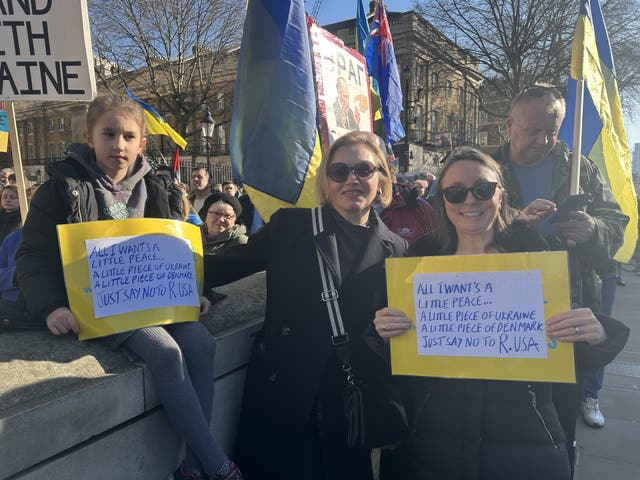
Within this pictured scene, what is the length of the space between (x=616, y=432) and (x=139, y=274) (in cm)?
345

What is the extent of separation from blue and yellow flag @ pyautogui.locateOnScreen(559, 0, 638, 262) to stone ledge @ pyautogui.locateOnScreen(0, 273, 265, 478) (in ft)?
8.99

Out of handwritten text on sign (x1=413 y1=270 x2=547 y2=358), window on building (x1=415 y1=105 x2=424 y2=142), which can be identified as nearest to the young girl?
handwritten text on sign (x1=413 y1=270 x2=547 y2=358)

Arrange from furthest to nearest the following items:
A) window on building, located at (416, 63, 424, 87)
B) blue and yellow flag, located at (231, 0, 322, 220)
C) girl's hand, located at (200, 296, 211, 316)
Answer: window on building, located at (416, 63, 424, 87), blue and yellow flag, located at (231, 0, 322, 220), girl's hand, located at (200, 296, 211, 316)

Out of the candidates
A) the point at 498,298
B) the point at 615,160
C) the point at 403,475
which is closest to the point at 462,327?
the point at 498,298

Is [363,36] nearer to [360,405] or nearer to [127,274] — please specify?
[127,274]

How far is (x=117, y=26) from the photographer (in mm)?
19203

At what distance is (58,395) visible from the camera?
A: 1.53 m

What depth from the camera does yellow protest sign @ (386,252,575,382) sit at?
1608 millimetres

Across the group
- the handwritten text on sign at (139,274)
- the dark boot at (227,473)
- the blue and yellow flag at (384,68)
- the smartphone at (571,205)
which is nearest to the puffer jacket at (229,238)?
the handwritten text on sign at (139,274)

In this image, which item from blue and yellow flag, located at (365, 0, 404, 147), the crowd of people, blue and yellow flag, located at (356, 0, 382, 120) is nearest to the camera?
the crowd of people

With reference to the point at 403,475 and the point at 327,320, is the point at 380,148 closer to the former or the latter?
the point at 327,320

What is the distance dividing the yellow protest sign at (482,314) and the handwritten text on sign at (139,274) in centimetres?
91

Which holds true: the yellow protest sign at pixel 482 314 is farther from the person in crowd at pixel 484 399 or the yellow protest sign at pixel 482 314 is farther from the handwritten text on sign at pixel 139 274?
the handwritten text on sign at pixel 139 274

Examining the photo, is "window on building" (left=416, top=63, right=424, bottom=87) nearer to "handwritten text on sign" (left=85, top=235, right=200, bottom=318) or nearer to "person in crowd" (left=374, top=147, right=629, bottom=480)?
"person in crowd" (left=374, top=147, right=629, bottom=480)
